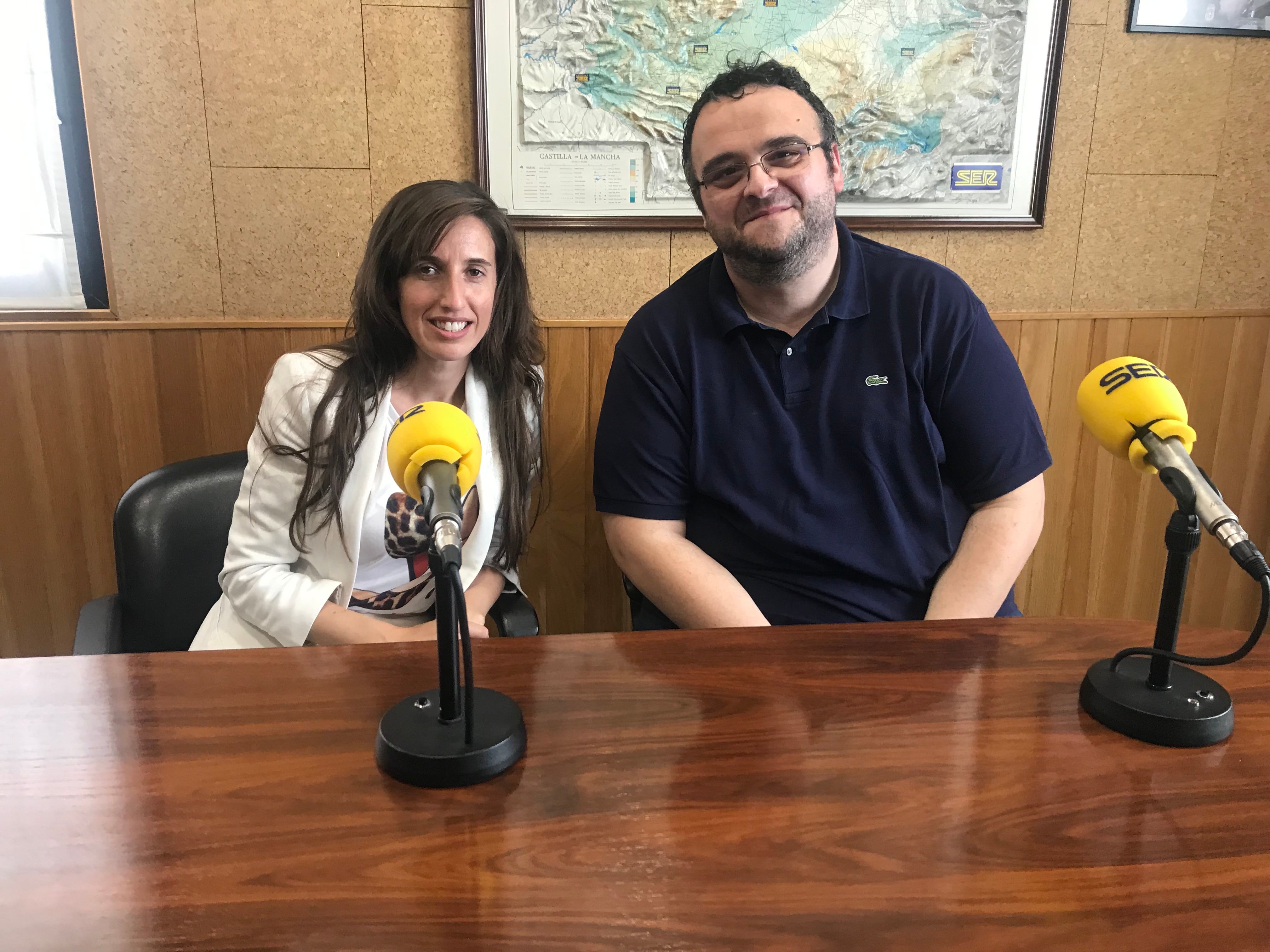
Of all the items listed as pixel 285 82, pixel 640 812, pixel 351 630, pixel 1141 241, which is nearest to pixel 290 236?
pixel 285 82

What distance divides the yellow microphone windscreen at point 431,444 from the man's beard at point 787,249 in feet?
2.87

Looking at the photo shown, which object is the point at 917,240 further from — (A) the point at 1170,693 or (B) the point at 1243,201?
(A) the point at 1170,693

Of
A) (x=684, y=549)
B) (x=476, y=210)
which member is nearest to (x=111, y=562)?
(x=476, y=210)

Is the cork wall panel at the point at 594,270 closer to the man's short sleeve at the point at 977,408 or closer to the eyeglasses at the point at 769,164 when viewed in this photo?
the eyeglasses at the point at 769,164

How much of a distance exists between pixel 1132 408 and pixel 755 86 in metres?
0.97

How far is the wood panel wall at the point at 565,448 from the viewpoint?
6.95ft

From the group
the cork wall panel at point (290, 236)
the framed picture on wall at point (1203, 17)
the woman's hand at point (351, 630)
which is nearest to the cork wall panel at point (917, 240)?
the framed picture on wall at point (1203, 17)

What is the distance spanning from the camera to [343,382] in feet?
5.01

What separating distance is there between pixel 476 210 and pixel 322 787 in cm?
108

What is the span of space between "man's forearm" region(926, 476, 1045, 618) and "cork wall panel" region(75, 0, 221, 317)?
1.76m

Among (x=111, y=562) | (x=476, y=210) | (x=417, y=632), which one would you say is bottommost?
(x=111, y=562)

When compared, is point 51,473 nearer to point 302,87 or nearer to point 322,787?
point 302,87

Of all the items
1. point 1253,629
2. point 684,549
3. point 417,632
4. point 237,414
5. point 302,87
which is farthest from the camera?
point 237,414

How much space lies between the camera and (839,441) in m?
1.57
